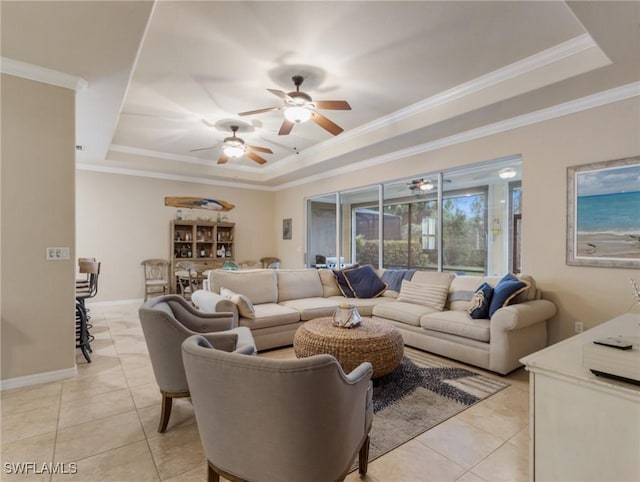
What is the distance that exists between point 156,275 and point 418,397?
609cm

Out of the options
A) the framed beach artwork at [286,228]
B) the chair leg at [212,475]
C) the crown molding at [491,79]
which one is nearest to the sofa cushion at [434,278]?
the crown molding at [491,79]

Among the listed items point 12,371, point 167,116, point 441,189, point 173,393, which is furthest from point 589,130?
point 12,371

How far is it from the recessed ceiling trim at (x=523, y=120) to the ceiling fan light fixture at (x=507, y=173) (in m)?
0.56

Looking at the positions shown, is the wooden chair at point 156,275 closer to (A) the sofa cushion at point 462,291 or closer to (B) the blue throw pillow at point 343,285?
(B) the blue throw pillow at point 343,285

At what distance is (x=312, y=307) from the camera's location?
167 inches

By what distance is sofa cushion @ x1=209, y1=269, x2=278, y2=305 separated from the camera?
4195 mm

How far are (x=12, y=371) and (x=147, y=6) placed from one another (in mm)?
3146

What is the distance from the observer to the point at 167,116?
15.3 ft

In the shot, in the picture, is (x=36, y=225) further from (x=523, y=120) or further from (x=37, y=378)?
(x=523, y=120)

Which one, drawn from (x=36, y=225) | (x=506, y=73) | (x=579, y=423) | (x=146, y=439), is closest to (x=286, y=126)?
(x=506, y=73)

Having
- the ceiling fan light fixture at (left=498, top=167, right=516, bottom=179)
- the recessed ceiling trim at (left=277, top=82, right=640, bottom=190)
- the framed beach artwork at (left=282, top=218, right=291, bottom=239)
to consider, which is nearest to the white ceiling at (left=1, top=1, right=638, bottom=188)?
the recessed ceiling trim at (left=277, top=82, right=640, bottom=190)

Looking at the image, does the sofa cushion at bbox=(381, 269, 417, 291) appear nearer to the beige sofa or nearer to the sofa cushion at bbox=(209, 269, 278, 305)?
the beige sofa

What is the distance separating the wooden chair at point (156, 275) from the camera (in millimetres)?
6773

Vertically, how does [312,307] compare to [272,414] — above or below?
below
